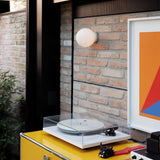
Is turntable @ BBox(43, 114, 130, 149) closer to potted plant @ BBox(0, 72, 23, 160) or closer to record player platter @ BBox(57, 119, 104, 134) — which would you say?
record player platter @ BBox(57, 119, 104, 134)

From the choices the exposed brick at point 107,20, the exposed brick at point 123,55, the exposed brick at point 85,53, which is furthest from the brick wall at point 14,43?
the exposed brick at point 123,55

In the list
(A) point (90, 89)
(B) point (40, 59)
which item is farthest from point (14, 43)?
(A) point (90, 89)

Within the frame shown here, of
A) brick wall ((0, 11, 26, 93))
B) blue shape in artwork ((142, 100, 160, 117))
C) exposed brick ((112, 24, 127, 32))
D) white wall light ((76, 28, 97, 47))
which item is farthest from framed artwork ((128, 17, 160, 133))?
brick wall ((0, 11, 26, 93))

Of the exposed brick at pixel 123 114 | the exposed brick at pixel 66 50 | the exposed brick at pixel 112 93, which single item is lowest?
the exposed brick at pixel 123 114

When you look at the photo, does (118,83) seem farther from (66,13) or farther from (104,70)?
(66,13)

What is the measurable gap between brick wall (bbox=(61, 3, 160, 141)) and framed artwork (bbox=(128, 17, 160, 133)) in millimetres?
75

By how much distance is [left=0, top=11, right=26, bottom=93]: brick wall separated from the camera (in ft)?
9.58

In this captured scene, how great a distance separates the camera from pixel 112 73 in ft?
7.61

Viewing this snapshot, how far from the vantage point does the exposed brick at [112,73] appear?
2.26 m

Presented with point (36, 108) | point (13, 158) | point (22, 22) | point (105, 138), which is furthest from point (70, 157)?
point (22, 22)

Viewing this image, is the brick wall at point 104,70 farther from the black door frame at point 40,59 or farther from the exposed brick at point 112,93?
the black door frame at point 40,59

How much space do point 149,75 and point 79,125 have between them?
574 mm

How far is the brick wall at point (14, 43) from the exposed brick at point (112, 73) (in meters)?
0.91

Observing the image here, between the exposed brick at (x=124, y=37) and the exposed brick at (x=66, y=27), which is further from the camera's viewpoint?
the exposed brick at (x=66, y=27)
